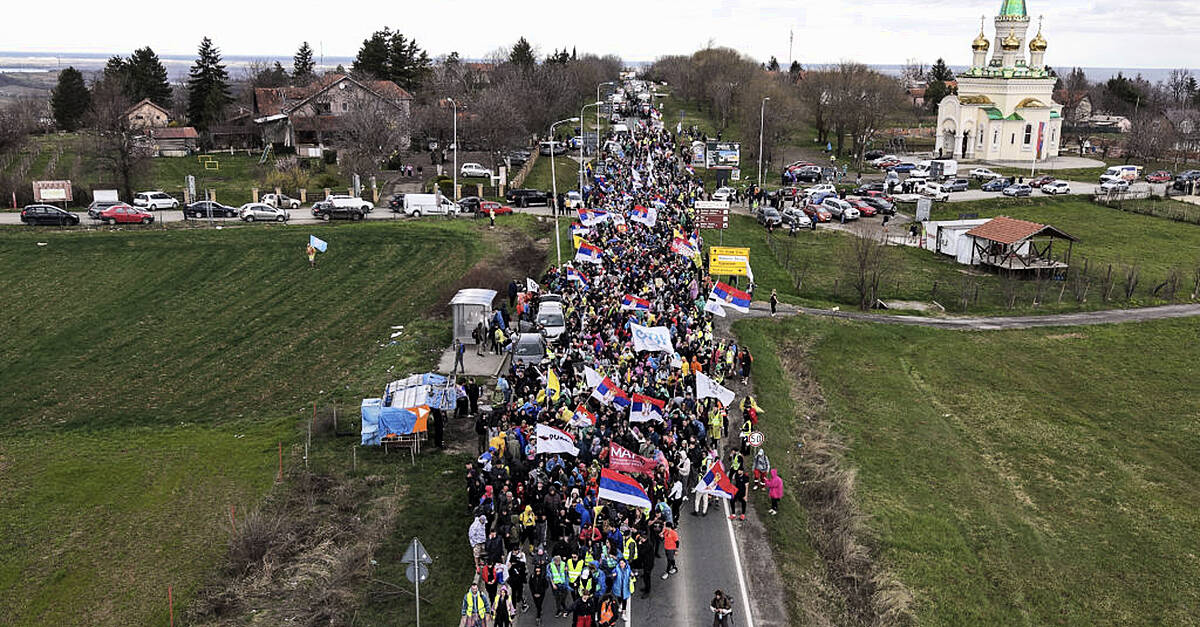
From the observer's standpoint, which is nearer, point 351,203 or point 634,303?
point 634,303

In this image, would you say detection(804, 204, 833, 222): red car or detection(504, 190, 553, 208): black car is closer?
detection(804, 204, 833, 222): red car

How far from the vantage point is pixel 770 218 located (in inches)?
2212

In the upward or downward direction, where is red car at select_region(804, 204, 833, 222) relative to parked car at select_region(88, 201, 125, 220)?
downward

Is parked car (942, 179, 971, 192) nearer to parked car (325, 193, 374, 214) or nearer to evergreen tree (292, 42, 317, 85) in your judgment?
parked car (325, 193, 374, 214)

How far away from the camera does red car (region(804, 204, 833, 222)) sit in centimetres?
5731

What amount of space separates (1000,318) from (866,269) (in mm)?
5859

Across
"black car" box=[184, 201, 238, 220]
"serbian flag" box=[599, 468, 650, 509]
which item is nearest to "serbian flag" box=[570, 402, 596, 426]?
"serbian flag" box=[599, 468, 650, 509]

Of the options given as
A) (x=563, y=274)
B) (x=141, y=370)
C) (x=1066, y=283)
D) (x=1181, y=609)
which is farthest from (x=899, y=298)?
(x=141, y=370)

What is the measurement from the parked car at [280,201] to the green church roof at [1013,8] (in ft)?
231

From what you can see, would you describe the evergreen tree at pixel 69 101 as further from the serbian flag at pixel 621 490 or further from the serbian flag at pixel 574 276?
the serbian flag at pixel 621 490

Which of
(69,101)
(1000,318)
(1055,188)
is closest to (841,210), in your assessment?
(1000,318)

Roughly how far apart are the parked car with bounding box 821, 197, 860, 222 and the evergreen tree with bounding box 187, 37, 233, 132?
187 feet

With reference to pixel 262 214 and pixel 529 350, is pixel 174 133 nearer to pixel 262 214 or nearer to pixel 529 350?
pixel 262 214

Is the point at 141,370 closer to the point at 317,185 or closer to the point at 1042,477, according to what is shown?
the point at 1042,477
